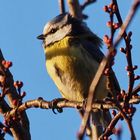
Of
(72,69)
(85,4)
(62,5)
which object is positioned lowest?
(72,69)

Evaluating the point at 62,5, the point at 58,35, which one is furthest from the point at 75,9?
the point at 58,35

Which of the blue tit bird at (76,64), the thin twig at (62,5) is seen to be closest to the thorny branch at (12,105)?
the blue tit bird at (76,64)

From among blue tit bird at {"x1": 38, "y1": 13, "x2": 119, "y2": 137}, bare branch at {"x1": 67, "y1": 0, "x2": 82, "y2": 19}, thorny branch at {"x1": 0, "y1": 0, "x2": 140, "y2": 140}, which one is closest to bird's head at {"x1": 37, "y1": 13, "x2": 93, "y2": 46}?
blue tit bird at {"x1": 38, "y1": 13, "x2": 119, "y2": 137}

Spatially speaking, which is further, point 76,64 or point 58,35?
point 58,35

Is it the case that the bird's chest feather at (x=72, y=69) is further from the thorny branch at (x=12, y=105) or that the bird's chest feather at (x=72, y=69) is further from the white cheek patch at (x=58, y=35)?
the thorny branch at (x=12, y=105)

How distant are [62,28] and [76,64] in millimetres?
963

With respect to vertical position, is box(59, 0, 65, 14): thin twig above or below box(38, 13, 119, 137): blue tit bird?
above

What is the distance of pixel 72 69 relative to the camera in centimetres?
474

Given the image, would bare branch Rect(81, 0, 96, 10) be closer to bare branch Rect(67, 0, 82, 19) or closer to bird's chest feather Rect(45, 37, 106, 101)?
bare branch Rect(67, 0, 82, 19)

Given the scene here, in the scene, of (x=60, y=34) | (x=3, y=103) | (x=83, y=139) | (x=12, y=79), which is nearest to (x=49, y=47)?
(x=60, y=34)

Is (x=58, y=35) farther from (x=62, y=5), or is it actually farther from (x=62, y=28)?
(x=62, y=5)

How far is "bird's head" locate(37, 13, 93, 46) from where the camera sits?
5279 mm

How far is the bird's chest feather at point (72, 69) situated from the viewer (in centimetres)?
474

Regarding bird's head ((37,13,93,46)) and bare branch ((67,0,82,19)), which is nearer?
bare branch ((67,0,82,19))
